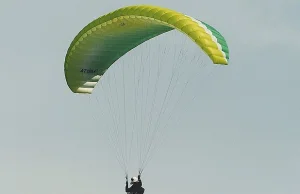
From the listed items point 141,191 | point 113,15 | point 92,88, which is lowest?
point 141,191

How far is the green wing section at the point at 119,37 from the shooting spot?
41688 mm

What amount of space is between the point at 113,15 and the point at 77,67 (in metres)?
4.07

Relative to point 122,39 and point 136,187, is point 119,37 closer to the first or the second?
point 122,39

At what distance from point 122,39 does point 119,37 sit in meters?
0.38

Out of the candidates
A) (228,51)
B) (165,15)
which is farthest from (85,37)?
(228,51)

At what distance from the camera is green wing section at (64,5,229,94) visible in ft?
137

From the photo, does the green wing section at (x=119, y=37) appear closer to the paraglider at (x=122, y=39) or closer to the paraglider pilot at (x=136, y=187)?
the paraglider at (x=122, y=39)

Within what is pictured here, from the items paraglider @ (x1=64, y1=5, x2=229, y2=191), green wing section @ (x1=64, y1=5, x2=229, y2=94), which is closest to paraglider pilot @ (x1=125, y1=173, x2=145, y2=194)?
paraglider @ (x1=64, y1=5, x2=229, y2=191)

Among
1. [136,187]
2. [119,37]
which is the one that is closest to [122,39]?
[119,37]

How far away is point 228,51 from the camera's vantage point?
4131cm

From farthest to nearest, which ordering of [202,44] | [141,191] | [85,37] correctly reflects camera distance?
1. [85,37]
2. [141,191]
3. [202,44]

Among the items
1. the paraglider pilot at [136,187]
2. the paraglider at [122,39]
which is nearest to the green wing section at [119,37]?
the paraglider at [122,39]

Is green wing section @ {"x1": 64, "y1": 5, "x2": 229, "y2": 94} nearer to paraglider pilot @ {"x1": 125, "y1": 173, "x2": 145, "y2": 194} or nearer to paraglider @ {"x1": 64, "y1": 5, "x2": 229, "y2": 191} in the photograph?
paraglider @ {"x1": 64, "y1": 5, "x2": 229, "y2": 191}

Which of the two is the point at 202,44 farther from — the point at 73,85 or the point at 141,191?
the point at 73,85
